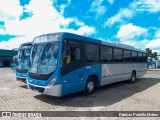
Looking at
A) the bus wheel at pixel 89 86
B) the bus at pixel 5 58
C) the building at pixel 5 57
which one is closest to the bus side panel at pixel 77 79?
the bus wheel at pixel 89 86

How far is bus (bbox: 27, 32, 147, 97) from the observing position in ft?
22.5

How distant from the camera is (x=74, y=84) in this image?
24.8 ft

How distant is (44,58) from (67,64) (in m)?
1.05

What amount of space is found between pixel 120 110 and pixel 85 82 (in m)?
2.54

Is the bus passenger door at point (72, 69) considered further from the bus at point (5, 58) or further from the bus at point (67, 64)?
the bus at point (5, 58)

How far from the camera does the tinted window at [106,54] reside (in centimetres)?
987

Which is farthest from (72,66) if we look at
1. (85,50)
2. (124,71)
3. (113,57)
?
(124,71)

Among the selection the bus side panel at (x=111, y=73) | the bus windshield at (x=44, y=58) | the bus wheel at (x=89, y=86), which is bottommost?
the bus wheel at (x=89, y=86)

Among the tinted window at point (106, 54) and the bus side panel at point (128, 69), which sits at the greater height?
the tinted window at point (106, 54)

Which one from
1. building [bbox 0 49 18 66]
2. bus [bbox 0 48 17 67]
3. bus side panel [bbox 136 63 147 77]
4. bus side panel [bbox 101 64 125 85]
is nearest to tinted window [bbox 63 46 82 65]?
bus side panel [bbox 101 64 125 85]

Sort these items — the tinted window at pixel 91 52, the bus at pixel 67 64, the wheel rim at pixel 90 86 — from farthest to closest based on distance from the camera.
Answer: the wheel rim at pixel 90 86 < the tinted window at pixel 91 52 < the bus at pixel 67 64

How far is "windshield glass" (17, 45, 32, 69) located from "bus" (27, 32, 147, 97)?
9.58ft

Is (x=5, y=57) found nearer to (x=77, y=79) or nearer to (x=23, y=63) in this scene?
(x=23, y=63)

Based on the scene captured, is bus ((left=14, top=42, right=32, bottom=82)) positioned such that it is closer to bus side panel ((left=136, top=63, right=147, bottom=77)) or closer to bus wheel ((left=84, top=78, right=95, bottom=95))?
bus wheel ((left=84, top=78, right=95, bottom=95))
